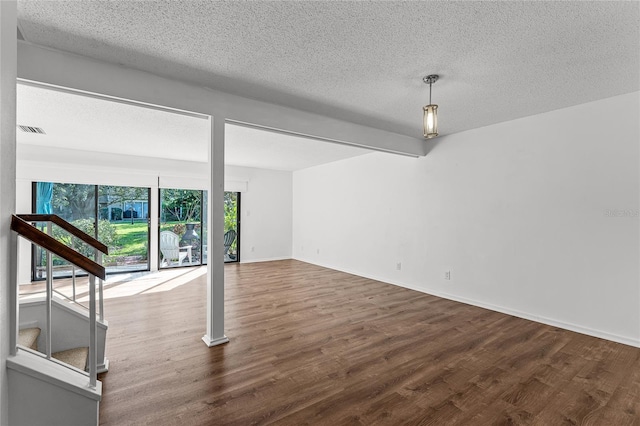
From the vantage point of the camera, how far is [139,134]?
4242 mm

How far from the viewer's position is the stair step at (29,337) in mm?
1742


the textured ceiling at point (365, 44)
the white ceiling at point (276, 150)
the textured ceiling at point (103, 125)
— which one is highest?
the textured ceiling at point (365, 44)

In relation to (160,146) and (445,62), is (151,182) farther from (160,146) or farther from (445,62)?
(445,62)

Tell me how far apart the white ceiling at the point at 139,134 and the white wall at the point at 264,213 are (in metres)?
0.90

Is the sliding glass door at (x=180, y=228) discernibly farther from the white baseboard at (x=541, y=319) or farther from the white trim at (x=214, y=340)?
the white baseboard at (x=541, y=319)

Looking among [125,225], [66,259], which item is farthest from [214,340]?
[125,225]

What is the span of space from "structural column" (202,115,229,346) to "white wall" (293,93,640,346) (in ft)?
10.7

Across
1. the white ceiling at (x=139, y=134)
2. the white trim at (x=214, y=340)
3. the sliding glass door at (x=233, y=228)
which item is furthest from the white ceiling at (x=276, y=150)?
the white trim at (x=214, y=340)

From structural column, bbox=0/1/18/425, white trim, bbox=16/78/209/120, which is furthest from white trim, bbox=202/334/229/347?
white trim, bbox=16/78/209/120

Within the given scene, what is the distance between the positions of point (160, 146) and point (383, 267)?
4.58m

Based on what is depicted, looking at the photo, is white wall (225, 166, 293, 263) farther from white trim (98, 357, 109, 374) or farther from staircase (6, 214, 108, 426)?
staircase (6, 214, 108, 426)

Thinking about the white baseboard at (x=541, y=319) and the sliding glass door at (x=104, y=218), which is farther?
the sliding glass door at (x=104, y=218)

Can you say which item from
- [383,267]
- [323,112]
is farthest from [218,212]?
[383,267]

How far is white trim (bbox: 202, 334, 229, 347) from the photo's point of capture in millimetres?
2705
